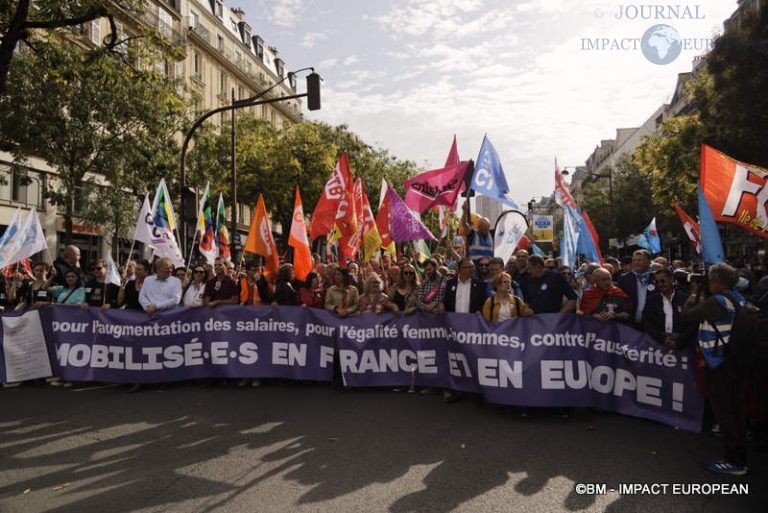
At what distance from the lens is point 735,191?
6449 mm

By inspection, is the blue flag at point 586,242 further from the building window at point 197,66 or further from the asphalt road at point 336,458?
the building window at point 197,66

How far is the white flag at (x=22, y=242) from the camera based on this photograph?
29.1ft

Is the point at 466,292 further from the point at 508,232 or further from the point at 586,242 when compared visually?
the point at 586,242

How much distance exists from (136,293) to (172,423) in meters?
2.94

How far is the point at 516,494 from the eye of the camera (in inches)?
168

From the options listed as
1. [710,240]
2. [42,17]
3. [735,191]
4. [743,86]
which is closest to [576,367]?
[710,240]

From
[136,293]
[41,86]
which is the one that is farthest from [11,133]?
[136,293]

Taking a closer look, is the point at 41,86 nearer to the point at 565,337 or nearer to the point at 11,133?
the point at 11,133

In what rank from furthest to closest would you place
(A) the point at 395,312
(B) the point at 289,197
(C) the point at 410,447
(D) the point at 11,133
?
(B) the point at 289,197 < (D) the point at 11,133 < (A) the point at 395,312 < (C) the point at 410,447

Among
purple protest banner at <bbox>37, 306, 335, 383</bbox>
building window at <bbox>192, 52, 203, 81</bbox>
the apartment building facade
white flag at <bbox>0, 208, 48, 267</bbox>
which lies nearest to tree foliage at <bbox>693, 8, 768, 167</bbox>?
the apartment building facade

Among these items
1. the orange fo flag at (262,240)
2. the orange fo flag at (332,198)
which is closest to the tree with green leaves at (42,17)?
the orange fo flag at (262,240)

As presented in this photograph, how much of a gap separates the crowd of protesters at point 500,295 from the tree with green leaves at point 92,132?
919 centimetres

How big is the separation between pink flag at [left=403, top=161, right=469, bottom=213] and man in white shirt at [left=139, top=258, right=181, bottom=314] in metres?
4.11

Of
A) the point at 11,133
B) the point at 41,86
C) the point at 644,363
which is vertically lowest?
the point at 644,363
